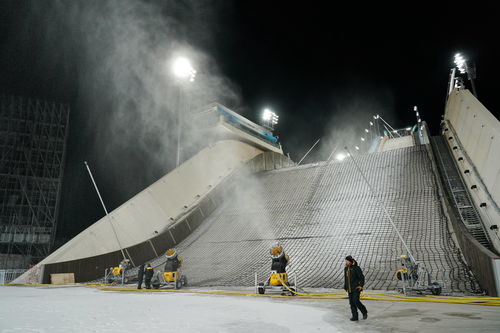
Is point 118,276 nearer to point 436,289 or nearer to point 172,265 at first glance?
point 172,265

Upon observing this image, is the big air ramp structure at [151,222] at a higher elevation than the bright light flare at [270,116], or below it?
below

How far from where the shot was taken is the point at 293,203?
58.3ft

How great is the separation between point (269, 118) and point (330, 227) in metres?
26.2

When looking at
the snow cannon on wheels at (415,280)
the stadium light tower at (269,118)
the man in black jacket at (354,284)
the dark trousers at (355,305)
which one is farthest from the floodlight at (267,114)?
the dark trousers at (355,305)

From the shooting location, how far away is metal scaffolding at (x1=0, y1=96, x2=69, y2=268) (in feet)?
93.8

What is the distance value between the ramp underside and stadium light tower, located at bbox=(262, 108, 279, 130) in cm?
1713

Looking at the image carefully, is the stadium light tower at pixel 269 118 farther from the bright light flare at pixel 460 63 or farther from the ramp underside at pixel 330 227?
the bright light flare at pixel 460 63

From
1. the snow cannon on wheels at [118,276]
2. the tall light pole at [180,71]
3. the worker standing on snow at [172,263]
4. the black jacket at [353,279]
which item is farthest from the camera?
the tall light pole at [180,71]

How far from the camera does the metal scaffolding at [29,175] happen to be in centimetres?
2859

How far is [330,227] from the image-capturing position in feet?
45.9

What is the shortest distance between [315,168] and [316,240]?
29.5 feet

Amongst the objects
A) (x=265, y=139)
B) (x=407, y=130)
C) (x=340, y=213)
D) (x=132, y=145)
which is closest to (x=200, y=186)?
(x=132, y=145)

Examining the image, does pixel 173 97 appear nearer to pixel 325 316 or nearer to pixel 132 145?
pixel 132 145

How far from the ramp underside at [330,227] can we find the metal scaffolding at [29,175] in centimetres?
2007
